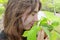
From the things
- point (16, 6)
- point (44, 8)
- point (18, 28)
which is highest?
point (16, 6)

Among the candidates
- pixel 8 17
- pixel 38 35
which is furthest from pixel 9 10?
pixel 38 35

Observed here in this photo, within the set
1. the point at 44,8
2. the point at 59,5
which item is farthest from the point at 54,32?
the point at 44,8

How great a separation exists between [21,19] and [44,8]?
141cm

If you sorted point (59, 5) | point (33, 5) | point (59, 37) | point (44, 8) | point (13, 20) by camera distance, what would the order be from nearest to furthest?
point (59, 37) < point (33, 5) < point (13, 20) < point (59, 5) < point (44, 8)

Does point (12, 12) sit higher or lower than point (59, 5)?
higher

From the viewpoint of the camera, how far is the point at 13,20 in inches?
34.1

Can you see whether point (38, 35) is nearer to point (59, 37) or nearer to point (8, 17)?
point (59, 37)

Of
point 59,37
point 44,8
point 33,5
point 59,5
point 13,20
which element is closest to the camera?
point 59,37

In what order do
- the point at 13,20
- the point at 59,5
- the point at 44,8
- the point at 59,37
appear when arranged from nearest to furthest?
the point at 59,37 → the point at 13,20 → the point at 59,5 → the point at 44,8

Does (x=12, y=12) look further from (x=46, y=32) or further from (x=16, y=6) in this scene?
(x=46, y=32)

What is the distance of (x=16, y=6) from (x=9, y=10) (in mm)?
130

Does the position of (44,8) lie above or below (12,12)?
below

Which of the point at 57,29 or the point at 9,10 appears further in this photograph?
the point at 9,10

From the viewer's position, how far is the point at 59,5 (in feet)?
6.52
